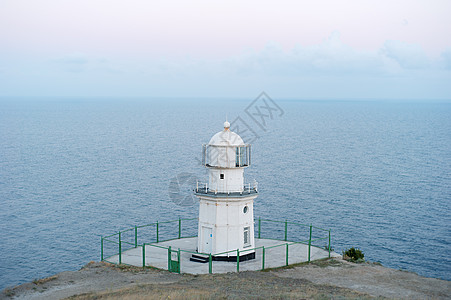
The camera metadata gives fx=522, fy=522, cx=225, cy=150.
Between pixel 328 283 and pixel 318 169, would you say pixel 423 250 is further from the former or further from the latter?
pixel 318 169

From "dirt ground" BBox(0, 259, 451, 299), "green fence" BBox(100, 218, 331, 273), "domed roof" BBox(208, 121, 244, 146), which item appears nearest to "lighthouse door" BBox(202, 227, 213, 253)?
"green fence" BBox(100, 218, 331, 273)

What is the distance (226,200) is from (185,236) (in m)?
13.4

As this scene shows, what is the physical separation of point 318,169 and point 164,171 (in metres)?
23.2

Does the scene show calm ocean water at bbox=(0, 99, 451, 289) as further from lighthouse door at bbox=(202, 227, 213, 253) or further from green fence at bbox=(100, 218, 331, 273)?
lighthouse door at bbox=(202, 227, 213, 253)

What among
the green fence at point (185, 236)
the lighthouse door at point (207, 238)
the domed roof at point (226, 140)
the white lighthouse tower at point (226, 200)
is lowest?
the green fence at point (185, 236)

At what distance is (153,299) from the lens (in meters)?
22.5

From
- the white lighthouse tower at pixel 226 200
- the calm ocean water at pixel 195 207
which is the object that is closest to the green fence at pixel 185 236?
the white lighthouse tower at pixel 226 200

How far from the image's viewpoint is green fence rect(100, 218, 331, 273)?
31.7 meters

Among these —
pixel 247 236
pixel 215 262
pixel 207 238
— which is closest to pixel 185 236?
pixel 207 238

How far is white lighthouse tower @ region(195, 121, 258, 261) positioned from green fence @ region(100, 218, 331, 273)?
66 centimetres

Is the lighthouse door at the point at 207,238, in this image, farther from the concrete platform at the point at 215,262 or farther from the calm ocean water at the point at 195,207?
the calm ocean water at the point at 195,207

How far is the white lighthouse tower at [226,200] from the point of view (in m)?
31.8

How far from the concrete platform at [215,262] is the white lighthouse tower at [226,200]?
1.11m

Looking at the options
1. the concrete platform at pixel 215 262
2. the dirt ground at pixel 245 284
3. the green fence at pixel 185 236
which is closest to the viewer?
the dirt ground at pixel 245 284
